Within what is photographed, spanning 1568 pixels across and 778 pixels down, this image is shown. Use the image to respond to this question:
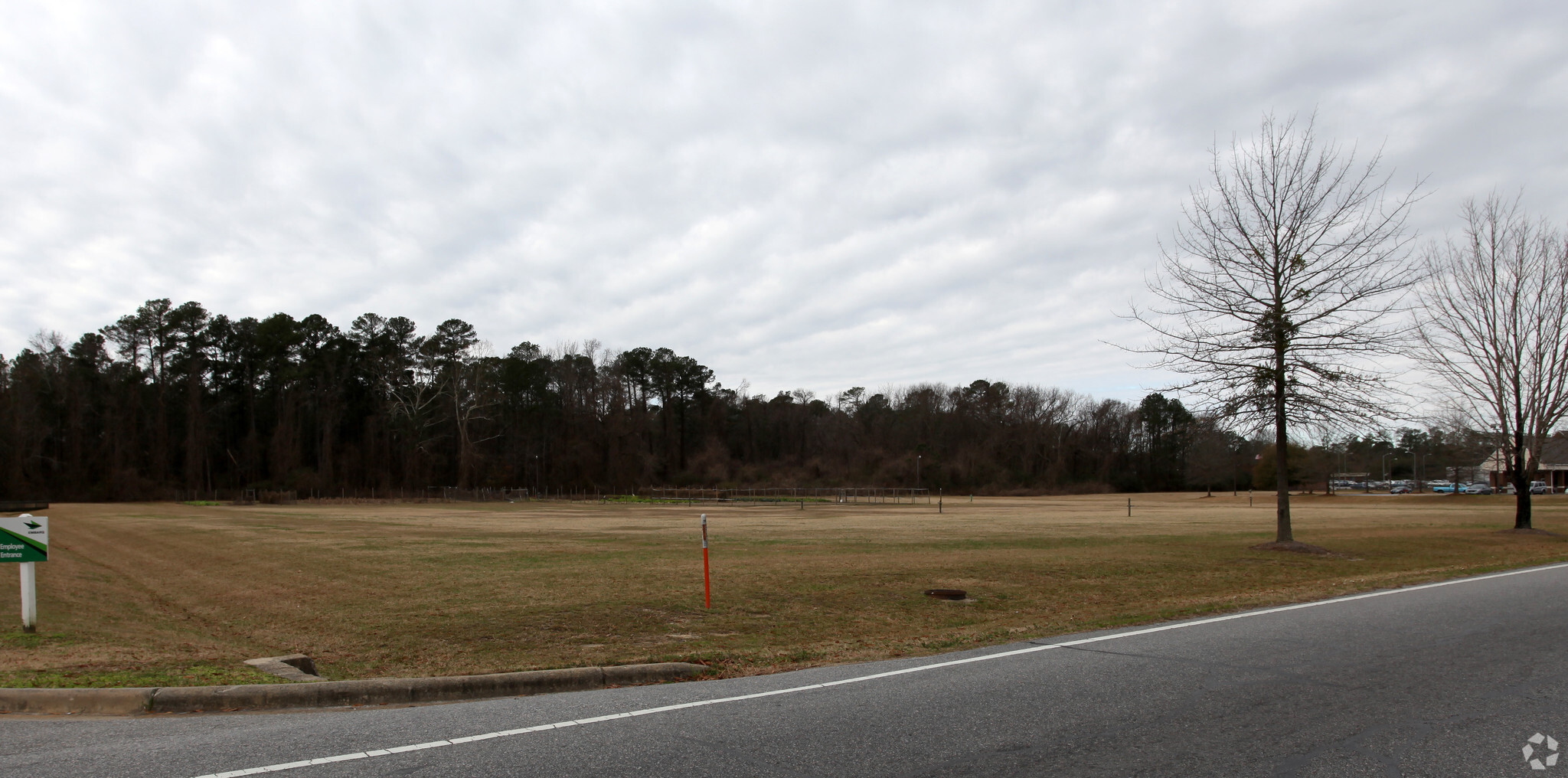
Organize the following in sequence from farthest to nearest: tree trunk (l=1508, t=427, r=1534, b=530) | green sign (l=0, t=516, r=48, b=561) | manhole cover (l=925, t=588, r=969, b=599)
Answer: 1. tree trunk (l=1508, t=427, r=1534, b=530)
2. manhole cover (l=925, t=588, r=969, b=599)
3. green sign (l=0, t=516, r=48, b=561)

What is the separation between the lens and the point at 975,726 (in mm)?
5688

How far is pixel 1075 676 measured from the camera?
7.27 meters

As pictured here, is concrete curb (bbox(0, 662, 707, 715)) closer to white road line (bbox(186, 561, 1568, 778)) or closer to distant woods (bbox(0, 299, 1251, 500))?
white road line (bbox(186, 561, 1568, 778))

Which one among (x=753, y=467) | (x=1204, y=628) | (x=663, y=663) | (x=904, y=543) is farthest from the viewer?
(x=753, y=467)

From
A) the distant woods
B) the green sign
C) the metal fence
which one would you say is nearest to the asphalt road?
the green sign

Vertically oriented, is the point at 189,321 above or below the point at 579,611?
above

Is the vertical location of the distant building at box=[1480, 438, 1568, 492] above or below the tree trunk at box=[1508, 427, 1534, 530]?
below

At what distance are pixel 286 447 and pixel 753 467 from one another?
58.2 meters

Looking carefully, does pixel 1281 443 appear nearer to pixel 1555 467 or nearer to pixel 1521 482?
pixel 1521 482

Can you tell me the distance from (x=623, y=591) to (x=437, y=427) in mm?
97213

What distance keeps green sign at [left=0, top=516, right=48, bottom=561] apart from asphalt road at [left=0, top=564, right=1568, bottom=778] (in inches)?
219

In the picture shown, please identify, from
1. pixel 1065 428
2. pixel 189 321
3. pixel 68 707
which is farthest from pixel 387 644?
pixel 1065 428

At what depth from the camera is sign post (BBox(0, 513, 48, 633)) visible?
410 inches

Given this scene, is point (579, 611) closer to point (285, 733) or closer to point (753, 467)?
point (285, 733)
